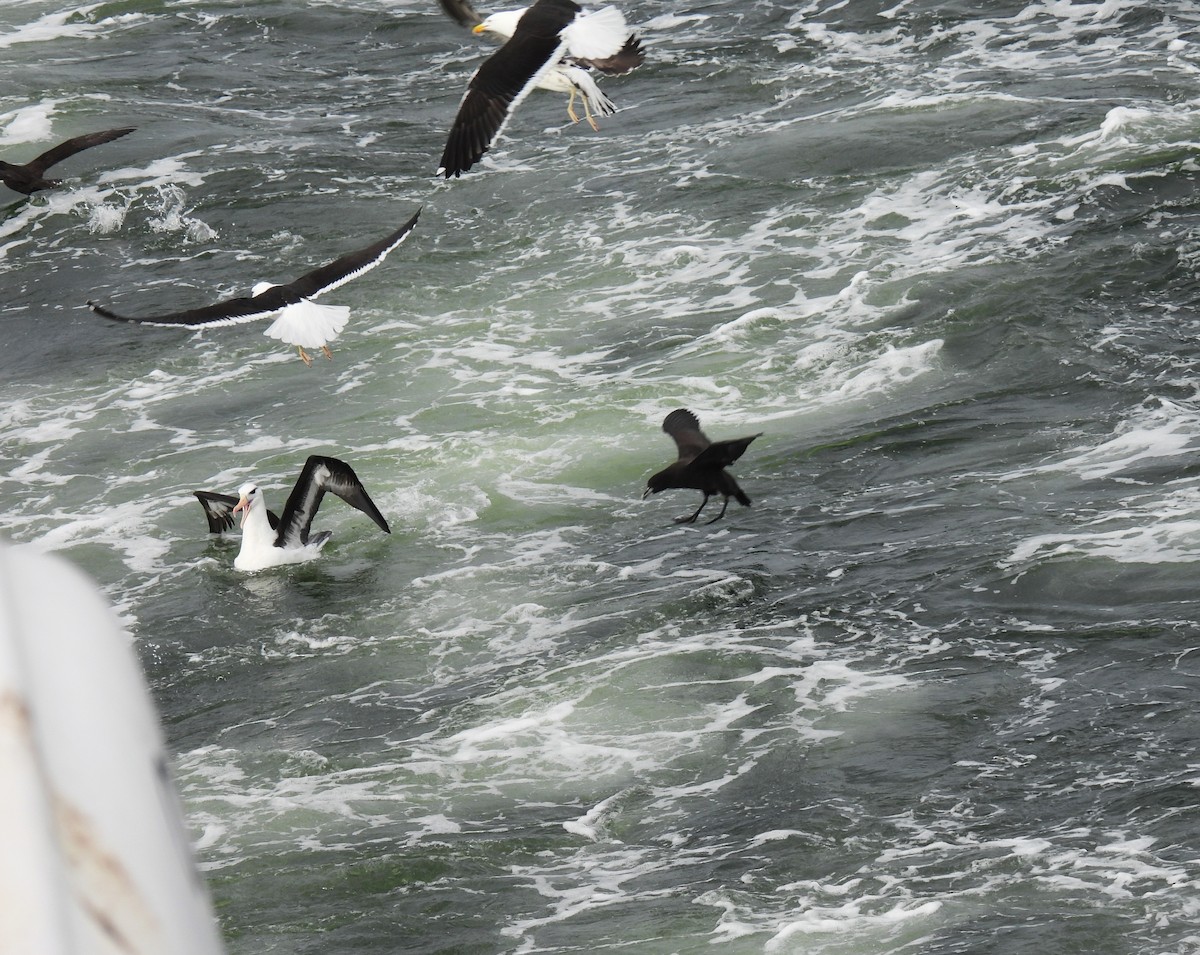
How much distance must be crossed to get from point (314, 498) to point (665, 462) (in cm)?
239

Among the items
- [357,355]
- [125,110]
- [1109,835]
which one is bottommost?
[1109,835]

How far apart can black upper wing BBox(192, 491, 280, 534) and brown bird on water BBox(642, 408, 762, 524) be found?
300 cm

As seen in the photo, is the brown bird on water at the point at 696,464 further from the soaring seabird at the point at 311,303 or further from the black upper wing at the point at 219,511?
the black upper wing at the point at 219,511

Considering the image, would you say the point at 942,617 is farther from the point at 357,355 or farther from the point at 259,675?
the point at 357,355

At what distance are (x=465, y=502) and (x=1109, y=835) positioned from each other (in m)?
5.63

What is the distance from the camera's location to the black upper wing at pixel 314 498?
35.3ft

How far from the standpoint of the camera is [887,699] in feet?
27.0

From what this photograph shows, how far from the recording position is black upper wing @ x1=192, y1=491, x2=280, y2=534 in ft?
36.9

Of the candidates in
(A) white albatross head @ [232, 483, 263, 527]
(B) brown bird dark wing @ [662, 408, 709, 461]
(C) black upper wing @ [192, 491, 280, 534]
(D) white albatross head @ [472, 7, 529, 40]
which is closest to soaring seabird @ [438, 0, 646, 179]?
(D) white albatross head @ [472, 7, 529, 40]

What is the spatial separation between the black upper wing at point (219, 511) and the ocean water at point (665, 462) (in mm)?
299

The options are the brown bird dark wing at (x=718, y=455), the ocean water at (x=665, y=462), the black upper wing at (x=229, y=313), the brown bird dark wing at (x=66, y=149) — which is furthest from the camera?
the brown bird dark wing at (x=66, y=149)

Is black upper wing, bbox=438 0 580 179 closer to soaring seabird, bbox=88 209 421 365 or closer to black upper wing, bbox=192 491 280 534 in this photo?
soaring seabird, bbox=88 209 421 365

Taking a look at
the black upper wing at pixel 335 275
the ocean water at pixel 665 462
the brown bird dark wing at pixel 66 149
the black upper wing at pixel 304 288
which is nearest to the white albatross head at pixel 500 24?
the black upper wing at pixel 304 288

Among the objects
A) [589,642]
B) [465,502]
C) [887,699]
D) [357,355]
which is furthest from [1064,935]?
[357,355]
